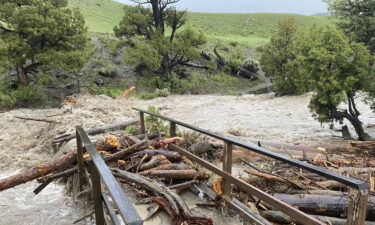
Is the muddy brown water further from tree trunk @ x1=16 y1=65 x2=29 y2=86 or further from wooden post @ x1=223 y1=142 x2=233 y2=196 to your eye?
tree trunk @ x1=16 y1=65 x2=29 y2=86

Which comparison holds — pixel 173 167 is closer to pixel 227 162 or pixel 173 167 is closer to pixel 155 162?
pixel 155 162

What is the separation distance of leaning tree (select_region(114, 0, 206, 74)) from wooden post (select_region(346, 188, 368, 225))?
65.4 ft

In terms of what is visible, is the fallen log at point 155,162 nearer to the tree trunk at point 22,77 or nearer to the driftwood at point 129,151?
the driftwood at point 129,151

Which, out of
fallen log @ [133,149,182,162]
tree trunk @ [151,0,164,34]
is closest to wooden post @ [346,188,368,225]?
fallen log @ [133,149,182,162]

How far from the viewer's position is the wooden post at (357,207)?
7.41ft

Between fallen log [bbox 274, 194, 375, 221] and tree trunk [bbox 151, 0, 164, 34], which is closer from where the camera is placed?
fallen log [bbox 274, 194, 375, 221]

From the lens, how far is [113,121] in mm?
10852

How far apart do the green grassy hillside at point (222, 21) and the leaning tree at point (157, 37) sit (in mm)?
12284

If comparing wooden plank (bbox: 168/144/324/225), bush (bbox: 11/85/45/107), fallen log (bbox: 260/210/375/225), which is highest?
wooden plank (bbox: 168/144/324/225)

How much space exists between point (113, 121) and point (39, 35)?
873 centimetres

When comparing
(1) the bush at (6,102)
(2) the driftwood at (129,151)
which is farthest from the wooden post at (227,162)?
(1) the bush at (6,102)

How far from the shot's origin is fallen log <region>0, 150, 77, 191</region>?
13.5ft

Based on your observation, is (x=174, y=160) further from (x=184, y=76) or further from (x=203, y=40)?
(x=184, y=76)

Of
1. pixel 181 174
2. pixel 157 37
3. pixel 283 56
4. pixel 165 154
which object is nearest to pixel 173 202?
pixel 181 174
